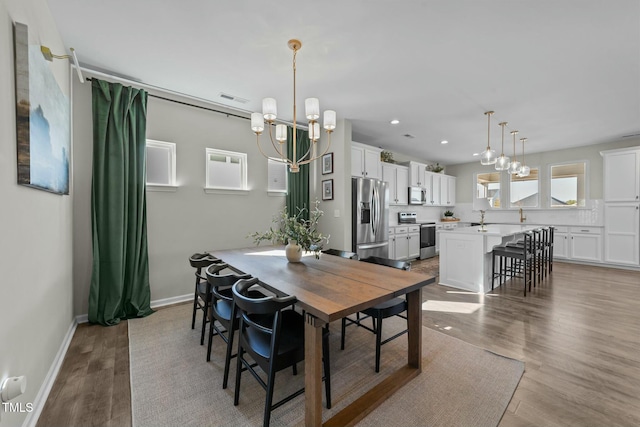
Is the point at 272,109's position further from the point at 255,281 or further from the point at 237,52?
the point at 255,281

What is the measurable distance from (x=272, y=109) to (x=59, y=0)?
5.46ft

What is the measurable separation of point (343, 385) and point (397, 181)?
497cm

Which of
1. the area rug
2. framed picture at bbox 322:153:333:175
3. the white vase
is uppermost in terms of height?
framed picture at bbox 322:153:333:175

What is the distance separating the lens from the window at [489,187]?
7.28 m

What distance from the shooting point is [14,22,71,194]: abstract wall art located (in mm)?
1387

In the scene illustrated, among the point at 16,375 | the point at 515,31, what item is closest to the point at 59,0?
the point at 16,375

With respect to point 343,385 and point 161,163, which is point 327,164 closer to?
point 161,163

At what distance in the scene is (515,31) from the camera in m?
2.17

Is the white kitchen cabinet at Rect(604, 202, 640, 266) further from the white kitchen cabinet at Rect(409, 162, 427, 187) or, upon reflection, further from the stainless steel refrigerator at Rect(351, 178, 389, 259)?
the stainless steel refrigerator at Rect(351, 178, 389, 259)

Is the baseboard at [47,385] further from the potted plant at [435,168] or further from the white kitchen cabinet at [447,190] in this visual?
the white kitchen cabinet at [447,190]

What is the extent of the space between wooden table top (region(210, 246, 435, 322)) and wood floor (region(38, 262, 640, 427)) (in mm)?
975

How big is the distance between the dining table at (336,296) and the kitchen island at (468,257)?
2.40 metres

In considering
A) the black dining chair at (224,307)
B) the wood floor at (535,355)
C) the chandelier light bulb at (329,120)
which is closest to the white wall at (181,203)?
the wood floor at (535,355)

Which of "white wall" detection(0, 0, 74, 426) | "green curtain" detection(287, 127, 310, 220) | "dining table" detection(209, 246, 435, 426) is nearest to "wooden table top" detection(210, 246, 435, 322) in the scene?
"dining table" detection(209, 246, 435, 426)
